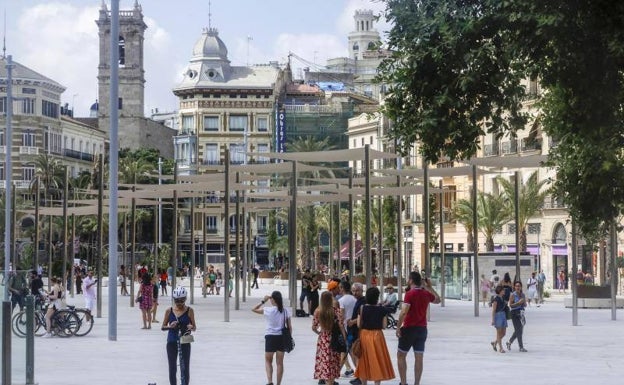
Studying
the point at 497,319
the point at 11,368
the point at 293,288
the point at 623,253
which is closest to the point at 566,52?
the point at 11,368

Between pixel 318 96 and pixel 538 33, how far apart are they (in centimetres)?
12932

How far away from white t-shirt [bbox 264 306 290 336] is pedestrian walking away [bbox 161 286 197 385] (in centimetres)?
138

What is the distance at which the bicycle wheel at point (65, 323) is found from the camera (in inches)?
1300

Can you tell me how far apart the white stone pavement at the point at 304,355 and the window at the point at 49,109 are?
82.6 meters

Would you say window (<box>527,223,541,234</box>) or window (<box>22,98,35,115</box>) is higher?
window (<box>22,98,35,115</box>)

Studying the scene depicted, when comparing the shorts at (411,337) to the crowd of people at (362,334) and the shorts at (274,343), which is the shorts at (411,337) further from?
the shorts at (274,343)

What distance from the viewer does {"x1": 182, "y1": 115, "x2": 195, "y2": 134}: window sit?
469ft

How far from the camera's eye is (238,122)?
14312 cm

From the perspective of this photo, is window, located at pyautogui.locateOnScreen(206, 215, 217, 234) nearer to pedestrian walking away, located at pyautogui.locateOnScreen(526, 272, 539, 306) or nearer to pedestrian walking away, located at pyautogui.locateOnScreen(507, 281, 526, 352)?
pedestrian walking away, located at pyautogui.locateOnScreen(526, 272, 539, 306)

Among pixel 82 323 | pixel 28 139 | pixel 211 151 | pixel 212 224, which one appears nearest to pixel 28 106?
pixel 28 139

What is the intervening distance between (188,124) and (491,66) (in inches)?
5042

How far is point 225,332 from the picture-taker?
3553 centimetres

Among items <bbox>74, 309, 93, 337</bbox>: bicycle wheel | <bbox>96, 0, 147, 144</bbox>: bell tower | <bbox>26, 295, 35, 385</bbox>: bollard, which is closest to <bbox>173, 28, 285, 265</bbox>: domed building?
<bbox>96, 0, 147, 144</bbox>: bell tower

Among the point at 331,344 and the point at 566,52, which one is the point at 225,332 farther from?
the point at 566,52
